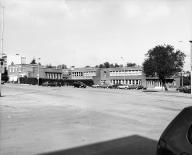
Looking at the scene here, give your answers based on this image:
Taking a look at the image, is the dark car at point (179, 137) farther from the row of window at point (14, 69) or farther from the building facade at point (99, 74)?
the row of window at point (14, 69)

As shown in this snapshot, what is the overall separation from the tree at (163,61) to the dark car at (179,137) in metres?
59.3

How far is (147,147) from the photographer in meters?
8.72

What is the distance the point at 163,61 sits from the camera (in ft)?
205

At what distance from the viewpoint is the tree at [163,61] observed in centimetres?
6238

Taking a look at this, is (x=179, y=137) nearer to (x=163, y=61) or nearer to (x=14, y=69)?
(x=163, y=61)

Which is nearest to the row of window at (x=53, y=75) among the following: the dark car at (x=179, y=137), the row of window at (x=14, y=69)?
the row of window at (x=14, y=69)

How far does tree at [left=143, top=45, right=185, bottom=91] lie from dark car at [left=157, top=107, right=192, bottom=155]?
59.3 meters

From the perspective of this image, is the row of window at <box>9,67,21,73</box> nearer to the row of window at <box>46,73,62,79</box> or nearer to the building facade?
the building facade

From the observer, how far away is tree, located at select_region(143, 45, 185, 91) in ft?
205

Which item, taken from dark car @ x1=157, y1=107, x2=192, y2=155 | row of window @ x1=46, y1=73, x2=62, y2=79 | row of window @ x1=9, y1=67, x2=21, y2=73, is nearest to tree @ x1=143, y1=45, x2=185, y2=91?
→ dark car @ x1=157, y1=107, x2=192, y2=155

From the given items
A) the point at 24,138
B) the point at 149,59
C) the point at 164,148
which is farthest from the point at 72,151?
the point at 149,59

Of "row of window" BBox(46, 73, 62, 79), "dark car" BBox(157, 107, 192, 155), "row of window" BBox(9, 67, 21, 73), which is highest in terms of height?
"row of window" BBox(9, 67, 21, 73)

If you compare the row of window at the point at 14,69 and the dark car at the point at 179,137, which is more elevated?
the row of window at the point at 14,69

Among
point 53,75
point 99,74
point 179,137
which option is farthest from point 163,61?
point 53,75
